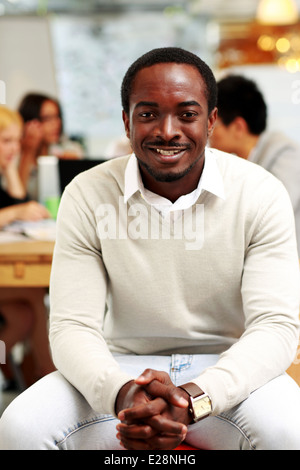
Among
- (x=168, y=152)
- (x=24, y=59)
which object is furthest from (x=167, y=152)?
(x=24, y=59)

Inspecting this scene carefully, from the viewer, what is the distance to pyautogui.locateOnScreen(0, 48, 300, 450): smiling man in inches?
46.0

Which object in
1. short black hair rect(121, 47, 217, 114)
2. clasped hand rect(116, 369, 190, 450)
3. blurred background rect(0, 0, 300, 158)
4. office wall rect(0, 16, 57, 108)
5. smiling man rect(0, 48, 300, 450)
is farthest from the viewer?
blurred background rect(0, 0, 300, 158)

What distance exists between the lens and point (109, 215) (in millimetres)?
1335

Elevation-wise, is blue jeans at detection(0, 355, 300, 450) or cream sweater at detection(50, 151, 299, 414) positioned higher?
cream sweater at detection(50, 151, 299, 414)

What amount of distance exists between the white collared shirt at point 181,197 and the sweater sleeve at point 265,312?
0.33ft

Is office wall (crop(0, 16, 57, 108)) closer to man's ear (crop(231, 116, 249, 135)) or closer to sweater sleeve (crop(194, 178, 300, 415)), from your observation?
man's ear (crop(231, 116, 249, 135))

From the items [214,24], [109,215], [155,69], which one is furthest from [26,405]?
[214,24]

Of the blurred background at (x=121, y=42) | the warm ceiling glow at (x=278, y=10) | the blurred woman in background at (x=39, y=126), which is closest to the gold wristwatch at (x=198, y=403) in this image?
the blurred woman in background at (x=39, y=126)

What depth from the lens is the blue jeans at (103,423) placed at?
1111mm

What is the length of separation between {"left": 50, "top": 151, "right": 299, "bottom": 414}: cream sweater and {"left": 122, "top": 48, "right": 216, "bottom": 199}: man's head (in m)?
0.10

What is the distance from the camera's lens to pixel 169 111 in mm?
1252

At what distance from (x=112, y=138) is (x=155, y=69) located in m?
6.21

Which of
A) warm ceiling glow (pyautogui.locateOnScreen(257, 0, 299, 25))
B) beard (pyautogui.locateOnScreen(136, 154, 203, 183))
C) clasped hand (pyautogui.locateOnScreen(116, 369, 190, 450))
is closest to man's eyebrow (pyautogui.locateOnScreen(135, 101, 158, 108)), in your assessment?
beard (pyautogui.locateOnScreen(136, 154, 203, 183))

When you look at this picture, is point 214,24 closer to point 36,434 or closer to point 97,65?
point 97,65
